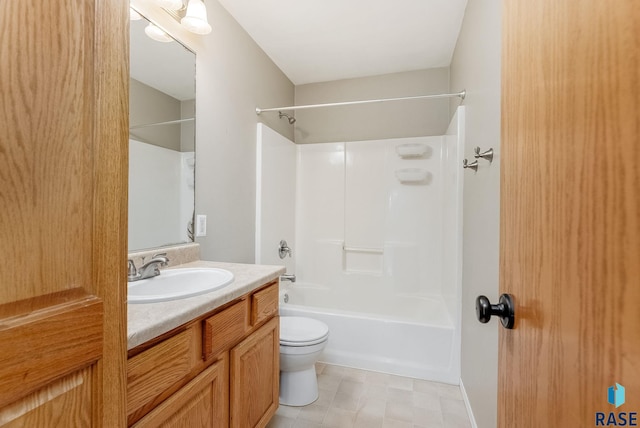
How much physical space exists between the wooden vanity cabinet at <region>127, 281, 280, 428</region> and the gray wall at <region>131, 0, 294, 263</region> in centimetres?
69

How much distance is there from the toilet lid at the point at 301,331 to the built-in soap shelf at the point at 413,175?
1.61 m

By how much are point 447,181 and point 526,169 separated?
2068 mm

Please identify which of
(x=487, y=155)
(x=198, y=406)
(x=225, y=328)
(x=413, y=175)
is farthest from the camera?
(x=413, y=175)

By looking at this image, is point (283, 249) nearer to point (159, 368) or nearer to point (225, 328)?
point (225, 328)

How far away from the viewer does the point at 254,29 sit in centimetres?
210

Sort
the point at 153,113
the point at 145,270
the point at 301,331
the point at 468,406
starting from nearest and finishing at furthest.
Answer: the point at 145,270 → the point at 153,113 → the point at 468,406 → the point at 301,331

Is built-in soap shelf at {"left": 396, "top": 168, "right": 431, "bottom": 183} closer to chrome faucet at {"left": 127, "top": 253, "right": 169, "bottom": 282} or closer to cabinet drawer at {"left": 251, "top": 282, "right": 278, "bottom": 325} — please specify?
cabinet drawer at {"left": 251, "top": 282, "right": 278, "bottom": 325}

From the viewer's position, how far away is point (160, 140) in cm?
144

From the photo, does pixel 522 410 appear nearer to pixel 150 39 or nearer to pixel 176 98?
pixel 176 98

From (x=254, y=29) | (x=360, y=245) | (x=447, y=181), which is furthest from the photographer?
(x=360, y=245)

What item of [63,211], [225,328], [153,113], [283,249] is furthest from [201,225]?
[63,211]

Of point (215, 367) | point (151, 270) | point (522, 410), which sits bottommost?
point (215, 367)

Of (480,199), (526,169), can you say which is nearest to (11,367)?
(526,169)

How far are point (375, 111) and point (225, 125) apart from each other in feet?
5.37
